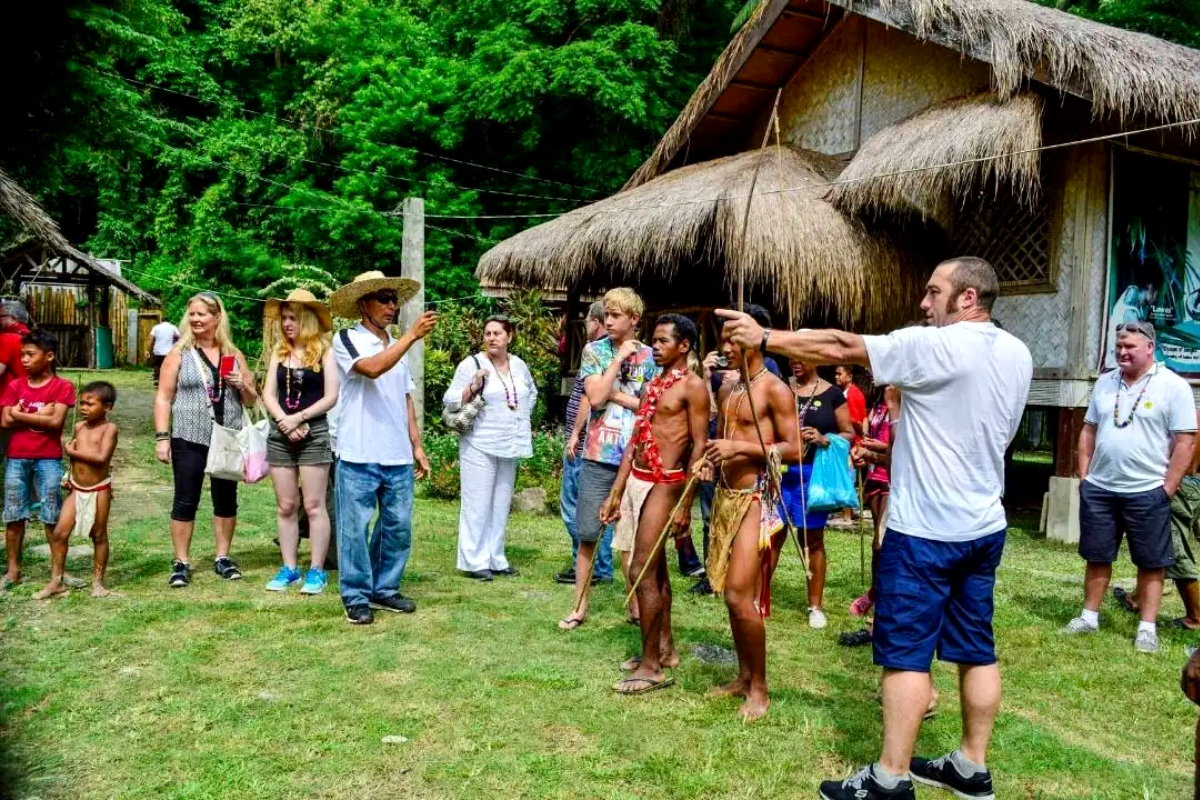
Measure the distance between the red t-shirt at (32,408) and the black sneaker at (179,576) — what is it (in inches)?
38.9

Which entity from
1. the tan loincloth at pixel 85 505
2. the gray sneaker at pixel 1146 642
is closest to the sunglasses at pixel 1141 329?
the gray sneaker at pixel 1146 642

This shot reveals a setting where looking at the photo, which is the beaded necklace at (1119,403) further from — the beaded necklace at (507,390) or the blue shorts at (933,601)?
the beaded necklace at (507,390)

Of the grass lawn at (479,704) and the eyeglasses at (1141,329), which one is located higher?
the eyeglasses at (1141,329)

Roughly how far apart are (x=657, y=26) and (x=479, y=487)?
1634 centimetres

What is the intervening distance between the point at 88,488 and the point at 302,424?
4.12 feet

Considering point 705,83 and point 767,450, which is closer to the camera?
point 767,450

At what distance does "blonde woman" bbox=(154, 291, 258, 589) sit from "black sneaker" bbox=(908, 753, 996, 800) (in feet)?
14.8

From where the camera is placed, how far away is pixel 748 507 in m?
4.14

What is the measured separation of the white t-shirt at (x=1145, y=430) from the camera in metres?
5.47

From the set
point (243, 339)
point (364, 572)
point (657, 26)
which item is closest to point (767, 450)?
point (364, 572)

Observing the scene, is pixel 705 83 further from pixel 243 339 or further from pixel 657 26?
pixel 243 339

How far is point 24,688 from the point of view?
4.18m

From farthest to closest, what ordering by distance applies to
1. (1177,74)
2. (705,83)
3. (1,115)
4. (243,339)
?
(243,339)
(705,83)
(1177,74)
(1,115)

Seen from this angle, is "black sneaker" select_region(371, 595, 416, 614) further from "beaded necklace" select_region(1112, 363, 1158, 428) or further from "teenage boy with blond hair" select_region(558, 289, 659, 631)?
"beaded necklace" select_region(1112, 363, 1158, 428)
